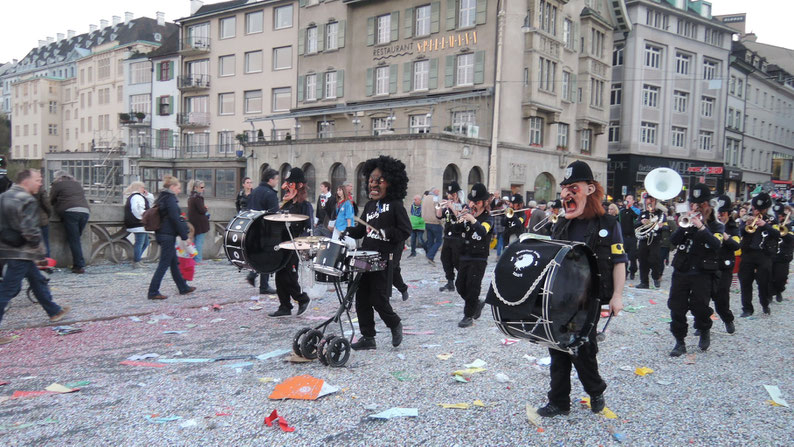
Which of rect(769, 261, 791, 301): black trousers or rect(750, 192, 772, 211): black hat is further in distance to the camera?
rect(769, 261, 791, 301): black trousers

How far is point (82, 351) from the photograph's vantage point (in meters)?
5.82

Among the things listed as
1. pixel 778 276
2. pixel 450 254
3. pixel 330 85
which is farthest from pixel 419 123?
pixel 778 276

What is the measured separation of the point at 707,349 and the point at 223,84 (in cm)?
4067

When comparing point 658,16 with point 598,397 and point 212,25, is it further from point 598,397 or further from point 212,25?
point 598,397

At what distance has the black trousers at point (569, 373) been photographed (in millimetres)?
4293

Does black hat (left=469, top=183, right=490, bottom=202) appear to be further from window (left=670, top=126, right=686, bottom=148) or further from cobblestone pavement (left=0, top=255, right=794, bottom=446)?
window (left=670, top=126, right=686, bottom=148)

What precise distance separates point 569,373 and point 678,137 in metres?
43.9

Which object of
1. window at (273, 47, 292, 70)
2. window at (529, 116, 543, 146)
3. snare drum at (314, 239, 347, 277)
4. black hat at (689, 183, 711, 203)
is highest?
window at (273, 47, 292, 70)

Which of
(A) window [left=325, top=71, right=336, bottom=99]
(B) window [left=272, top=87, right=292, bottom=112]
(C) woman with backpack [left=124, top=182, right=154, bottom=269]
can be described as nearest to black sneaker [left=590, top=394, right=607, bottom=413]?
(C) woman with backpack [left=124, top=182, right=154, bottom=269]

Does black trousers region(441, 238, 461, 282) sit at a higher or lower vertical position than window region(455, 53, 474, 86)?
lower

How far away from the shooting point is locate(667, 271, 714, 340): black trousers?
20.6ft

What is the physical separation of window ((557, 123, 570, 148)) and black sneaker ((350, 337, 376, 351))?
2883cm

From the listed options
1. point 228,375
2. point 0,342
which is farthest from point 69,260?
point 228,375

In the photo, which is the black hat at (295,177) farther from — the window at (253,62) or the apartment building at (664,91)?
A: the apartment building at (664,91)
